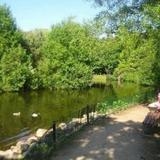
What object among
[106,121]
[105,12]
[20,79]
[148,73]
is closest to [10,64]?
[20,79]

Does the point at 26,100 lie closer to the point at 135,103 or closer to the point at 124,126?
the point at 135,103

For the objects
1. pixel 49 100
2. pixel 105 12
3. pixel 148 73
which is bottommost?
pixel 49 100

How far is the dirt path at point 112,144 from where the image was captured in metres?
14.6

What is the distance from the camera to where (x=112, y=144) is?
1645 centimetres

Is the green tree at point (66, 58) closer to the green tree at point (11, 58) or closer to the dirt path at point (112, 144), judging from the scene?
the green tree at point (11, 58)

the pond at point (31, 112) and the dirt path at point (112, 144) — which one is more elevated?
the dirt path at point (112, 144)

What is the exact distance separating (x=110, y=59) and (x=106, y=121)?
2375 inches

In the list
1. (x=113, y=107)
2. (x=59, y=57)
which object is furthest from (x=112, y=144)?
(x=59, y=57)

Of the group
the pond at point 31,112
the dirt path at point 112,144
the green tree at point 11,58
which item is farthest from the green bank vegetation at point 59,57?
the dirt path at point 112,144

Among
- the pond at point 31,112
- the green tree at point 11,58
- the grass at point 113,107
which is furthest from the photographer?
the green tree at point 11,58

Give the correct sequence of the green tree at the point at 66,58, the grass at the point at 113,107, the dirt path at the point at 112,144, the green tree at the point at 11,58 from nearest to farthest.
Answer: the dirt path at the point at 112,144
the grass at the point at 113,107
the green tree at the point at 11,58
the green tree at the point at 66,58

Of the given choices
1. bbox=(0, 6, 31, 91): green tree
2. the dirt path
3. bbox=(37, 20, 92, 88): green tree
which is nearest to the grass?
the dirt path

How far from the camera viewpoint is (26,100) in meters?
52.9

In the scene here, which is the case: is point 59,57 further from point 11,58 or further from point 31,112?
point 31,112
